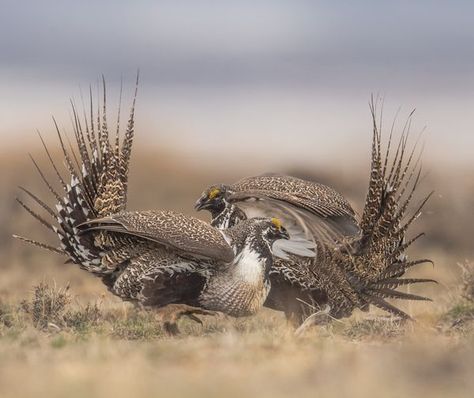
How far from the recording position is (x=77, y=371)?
474 centimetres

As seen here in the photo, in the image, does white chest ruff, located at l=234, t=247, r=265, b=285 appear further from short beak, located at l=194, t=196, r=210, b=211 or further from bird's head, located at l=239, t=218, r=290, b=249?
short beak, located at l=194, t=196, r=210, b=211

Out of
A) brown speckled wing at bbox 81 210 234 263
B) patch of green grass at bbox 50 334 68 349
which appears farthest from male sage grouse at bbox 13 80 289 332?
patch of green grass at bbox 50 334 68 349

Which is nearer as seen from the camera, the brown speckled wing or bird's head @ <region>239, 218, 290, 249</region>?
the brown speckled wing

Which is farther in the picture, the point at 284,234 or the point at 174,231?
the point at 284,234

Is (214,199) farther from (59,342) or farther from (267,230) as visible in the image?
(59,342)

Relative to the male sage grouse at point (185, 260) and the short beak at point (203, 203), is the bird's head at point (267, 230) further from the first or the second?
the short beak at point (203, 203)

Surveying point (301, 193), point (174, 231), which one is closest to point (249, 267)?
point (174, 231)

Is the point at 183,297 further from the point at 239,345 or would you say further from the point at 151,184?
the point at 151,184

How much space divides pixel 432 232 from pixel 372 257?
10.3 metres

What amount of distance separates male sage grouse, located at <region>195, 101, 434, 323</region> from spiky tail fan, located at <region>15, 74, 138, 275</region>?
0.64 metres

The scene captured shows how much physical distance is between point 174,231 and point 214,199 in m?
0.87

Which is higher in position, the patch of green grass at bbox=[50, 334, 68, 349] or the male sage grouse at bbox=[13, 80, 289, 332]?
the male sage grouse at bbox=[13, 80, 289, 332]

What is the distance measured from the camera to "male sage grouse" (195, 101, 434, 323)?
275 inches

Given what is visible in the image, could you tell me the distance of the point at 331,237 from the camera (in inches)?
265
